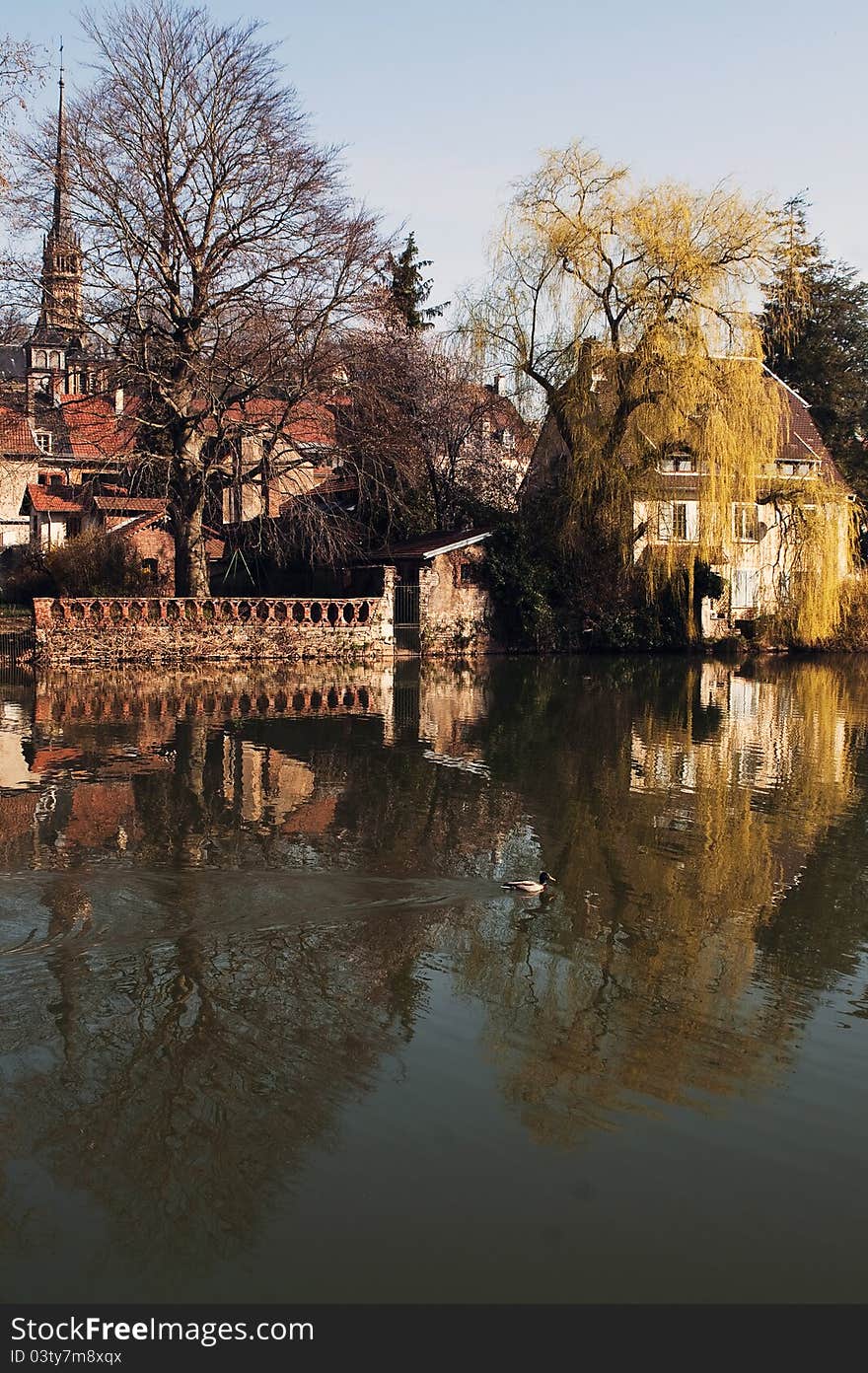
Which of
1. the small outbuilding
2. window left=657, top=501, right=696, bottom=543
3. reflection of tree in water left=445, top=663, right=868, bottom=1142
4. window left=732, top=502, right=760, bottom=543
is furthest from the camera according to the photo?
window left=657, top=501, right=696, bottom=543

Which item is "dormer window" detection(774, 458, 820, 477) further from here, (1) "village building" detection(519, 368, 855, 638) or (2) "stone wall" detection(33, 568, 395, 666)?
→ (2) "stone wall" detection(33, 568, 395, 666)

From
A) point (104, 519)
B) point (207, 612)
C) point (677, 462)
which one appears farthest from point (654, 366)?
point (104, 519)

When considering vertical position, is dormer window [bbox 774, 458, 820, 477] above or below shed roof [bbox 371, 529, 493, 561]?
above

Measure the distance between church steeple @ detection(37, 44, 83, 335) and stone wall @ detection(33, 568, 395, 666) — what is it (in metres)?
6.84

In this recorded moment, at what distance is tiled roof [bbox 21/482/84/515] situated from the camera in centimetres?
5459

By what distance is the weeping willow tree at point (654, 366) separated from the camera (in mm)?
35531

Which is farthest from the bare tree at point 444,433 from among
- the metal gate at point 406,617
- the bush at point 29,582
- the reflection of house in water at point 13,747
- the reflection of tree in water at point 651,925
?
the reflection of tree in water at point 651,925

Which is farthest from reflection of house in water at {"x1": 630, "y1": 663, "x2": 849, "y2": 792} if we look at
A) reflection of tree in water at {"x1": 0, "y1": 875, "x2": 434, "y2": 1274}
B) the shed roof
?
the shed roof

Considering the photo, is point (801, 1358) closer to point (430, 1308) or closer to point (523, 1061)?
point (430, 1308)

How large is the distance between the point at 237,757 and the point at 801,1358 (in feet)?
44.2

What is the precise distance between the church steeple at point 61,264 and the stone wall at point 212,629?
6.84 metres

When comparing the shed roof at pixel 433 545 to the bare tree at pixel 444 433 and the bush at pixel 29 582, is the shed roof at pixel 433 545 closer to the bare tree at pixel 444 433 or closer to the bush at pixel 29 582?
the bare tree at pixel 444 433

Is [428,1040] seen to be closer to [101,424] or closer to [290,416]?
[101,424]

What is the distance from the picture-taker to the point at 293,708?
2388 centimetres
